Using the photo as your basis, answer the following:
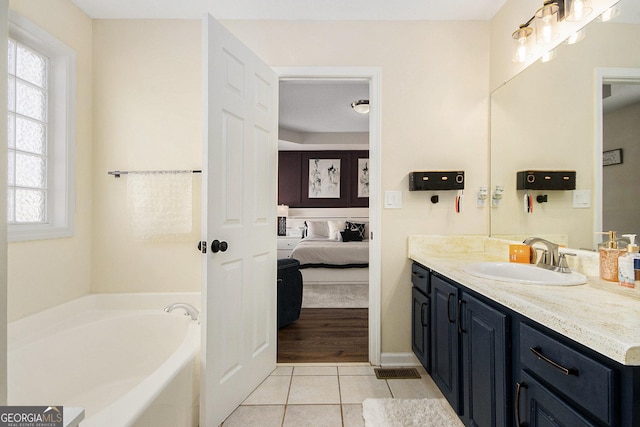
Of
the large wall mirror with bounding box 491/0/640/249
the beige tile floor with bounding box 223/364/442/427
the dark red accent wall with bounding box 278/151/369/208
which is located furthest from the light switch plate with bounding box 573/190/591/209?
the dark red accent wall with bounding box 278/151/369/208

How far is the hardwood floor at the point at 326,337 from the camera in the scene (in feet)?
7.93

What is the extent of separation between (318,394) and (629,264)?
174 cm

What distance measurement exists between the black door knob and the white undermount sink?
1.31 meters

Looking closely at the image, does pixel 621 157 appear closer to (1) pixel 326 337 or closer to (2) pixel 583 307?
(2) pixel 583 307

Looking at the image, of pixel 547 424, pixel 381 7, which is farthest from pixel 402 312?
pixel 381 7

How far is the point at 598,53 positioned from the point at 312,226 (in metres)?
4.87

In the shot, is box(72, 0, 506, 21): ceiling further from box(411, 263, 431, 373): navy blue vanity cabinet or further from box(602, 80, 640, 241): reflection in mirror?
box(411, 263, 431, 373): navy blue vanity cabinet

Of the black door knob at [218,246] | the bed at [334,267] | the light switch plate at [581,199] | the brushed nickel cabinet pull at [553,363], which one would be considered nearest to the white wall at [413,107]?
the light switch plate at [581,199]

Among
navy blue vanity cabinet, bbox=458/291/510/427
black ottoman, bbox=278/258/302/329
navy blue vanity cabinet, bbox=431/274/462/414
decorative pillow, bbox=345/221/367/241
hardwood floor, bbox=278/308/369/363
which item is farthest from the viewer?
decorative pillow, bbox=345/221/367/241

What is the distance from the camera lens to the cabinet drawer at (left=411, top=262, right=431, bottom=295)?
1960 millimetres

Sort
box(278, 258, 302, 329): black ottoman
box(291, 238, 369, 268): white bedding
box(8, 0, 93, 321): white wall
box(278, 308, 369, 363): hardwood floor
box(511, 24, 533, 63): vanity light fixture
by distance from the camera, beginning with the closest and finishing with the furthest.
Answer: box(8, 0, 93, 321): white wall < box(511, 24, 533, 63): vanity light fixture < box(278, 308, 369, 363): hardwood floor < box(278, 258, 302, 329): black ottoman < box(291, 238, 369, 268): white bedding

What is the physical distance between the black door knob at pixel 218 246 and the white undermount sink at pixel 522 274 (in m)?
1.31

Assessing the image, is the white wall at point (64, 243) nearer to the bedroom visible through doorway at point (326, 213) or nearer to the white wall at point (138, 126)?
the white wall at point (138, 126)

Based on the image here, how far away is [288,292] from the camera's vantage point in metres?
3.05
